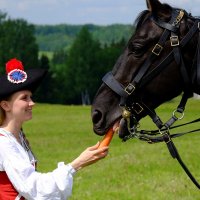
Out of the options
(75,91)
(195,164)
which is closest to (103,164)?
(195,164)

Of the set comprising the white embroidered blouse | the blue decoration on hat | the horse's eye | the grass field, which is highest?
the horse's eye

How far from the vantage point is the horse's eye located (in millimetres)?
5695

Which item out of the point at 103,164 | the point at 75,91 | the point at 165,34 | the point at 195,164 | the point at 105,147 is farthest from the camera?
the point at 75,91

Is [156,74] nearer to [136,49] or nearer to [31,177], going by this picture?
[136,49]

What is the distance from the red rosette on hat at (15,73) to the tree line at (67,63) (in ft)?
348

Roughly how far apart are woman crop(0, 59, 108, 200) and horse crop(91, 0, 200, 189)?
27.1 inches

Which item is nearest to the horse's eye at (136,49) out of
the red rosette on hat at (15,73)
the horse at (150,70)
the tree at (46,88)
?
the horse at (150,70)

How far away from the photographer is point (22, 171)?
5.02m

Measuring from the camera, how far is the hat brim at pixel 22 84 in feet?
17.2

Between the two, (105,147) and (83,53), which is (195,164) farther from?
(83,53)

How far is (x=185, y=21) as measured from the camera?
5.74 metres

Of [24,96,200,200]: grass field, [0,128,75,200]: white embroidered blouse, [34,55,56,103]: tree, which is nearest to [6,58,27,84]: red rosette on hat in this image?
[0,128,75,200]: white embroidered blouse

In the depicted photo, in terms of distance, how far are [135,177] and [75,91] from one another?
370 ft

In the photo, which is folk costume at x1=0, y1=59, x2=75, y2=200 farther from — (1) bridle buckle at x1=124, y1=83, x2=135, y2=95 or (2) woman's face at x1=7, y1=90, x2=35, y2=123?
(1) bridle buckle at x1=124, y1=83, x2=135, y2=95
